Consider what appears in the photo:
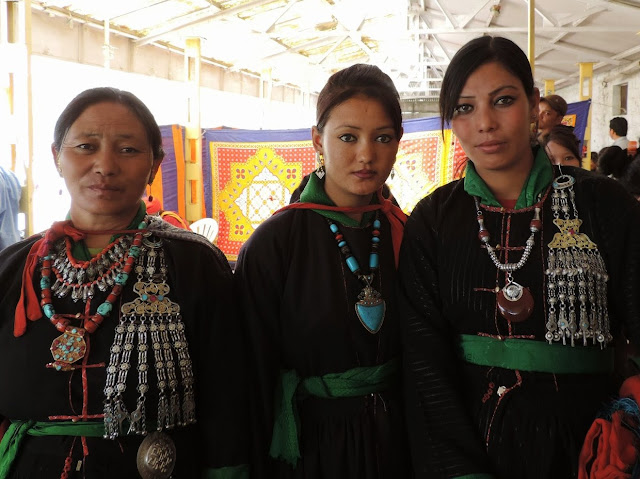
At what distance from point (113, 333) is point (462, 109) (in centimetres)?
109

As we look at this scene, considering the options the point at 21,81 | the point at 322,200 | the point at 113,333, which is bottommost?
the point at 113,333

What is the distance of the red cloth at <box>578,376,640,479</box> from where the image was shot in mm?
1301

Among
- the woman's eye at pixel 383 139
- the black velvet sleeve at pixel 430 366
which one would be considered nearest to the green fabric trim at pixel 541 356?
the black velvet sleeve at pixel 430 366

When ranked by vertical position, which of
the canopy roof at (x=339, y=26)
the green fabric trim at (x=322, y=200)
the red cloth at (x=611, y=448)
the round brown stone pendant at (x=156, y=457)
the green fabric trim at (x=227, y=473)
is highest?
the canopy roof at (x=339, y=26)

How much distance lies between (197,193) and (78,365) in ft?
17.5

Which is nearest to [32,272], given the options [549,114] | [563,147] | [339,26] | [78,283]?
[78,283]

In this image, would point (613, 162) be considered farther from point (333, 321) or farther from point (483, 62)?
point (333, 321)

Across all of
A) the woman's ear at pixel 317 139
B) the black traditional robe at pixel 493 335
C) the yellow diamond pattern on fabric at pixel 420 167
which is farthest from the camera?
the yellow diamond pattern on fabric at pixel 420 167

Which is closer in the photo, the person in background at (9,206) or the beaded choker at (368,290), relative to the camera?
the beaded choker at (368,290)

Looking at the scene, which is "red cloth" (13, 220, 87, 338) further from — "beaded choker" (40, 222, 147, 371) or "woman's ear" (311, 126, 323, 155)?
"woman's ear" (311, 126, 323, 155)

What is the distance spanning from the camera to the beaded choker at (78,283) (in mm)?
1446

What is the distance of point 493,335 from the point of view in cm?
149

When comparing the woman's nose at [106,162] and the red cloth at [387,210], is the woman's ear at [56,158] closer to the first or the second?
the woman's nose at [106,162]

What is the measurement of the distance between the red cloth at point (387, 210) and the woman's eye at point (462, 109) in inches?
16.4
